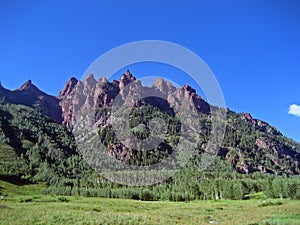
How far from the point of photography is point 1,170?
171m

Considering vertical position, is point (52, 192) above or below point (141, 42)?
below

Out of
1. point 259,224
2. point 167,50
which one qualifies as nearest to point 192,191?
point 167,50

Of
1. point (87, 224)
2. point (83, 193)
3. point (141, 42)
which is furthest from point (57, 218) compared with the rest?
point (83, 193)

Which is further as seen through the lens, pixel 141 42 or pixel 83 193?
pixel 83 193

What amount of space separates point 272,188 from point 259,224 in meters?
99.1

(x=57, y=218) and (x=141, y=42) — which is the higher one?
(x=141, y=42)

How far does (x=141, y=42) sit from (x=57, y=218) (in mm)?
35515

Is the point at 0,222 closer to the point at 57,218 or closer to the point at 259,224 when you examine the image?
the point at 57,218

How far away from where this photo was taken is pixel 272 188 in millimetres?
120938

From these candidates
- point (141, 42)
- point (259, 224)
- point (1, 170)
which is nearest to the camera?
point (259, 224)

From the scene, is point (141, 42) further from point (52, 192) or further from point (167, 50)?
point (52, 192)

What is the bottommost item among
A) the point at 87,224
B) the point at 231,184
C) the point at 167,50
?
the point at 87,224

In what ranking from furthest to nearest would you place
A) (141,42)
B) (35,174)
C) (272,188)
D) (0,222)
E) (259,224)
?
(35,174) < (272,188) < (141,42) < (259,224) < (0,222)

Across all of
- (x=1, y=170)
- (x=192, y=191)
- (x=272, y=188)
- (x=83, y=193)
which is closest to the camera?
(x=272, y=188)
